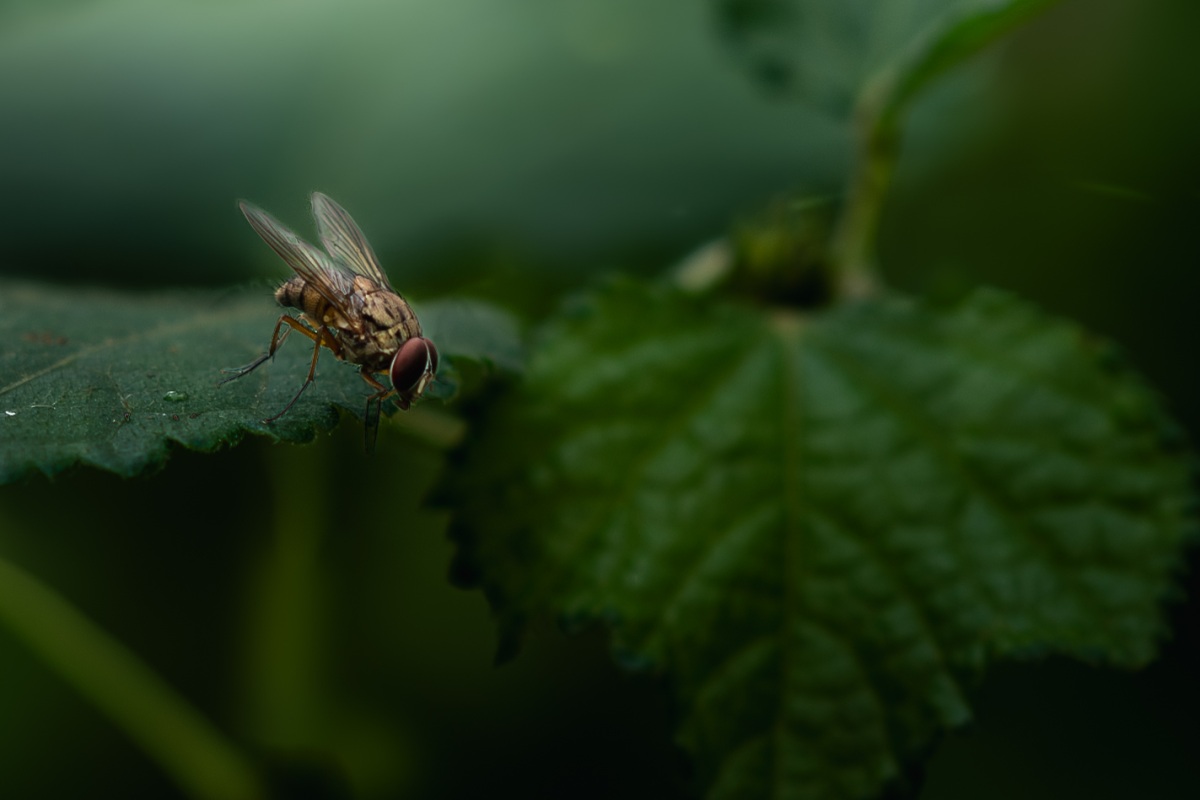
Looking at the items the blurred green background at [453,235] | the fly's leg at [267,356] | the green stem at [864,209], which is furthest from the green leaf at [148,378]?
the green stem at [864,209]

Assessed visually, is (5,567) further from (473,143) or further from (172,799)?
(473,143)

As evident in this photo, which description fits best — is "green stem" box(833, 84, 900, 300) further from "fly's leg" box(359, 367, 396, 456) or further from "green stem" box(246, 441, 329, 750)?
"green stem" box(246, 441, 329, 750)

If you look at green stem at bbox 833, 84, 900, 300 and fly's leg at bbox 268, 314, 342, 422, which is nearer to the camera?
fly's leg at bbox 268, 314, 342, 422

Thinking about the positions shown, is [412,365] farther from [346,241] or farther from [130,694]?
[130,694]

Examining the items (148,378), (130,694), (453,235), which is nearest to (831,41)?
(453,235)

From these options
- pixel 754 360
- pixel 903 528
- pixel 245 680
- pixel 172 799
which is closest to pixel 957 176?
pixel 754 360

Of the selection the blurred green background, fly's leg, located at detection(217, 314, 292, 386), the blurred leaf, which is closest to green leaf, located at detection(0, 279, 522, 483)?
fly's leg, located at detection(217, 314, 292, 386)

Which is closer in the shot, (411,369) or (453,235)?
(411,369)
